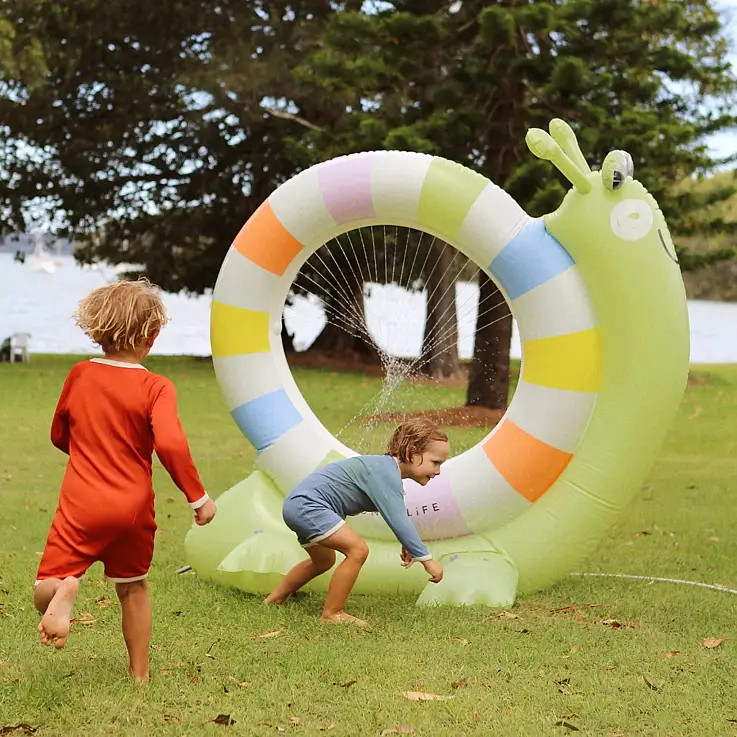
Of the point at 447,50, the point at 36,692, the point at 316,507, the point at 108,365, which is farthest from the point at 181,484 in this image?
the point at 447,50

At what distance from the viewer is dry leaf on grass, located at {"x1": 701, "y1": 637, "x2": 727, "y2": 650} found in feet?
15.1

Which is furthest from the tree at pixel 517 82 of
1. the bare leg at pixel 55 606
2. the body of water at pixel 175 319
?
the bare leg at pixel 55 606

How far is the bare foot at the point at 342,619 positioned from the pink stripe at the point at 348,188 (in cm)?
209

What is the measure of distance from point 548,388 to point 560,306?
1.33 ft

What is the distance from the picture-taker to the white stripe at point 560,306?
5434 mm

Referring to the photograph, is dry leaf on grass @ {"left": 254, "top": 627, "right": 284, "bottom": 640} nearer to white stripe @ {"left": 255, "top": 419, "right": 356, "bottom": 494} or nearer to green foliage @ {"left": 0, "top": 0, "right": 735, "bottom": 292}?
white stripe @ {"left": 255, "top": 419, "right": 356, "bottom": 494}

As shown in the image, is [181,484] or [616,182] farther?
[616,182]

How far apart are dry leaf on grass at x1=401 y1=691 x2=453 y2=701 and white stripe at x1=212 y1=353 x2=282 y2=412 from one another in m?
2.36

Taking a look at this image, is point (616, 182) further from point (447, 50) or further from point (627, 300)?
point (447, 50)

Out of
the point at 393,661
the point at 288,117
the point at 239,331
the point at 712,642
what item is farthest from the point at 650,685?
the point at 288,117

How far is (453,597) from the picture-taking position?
5.17 metres

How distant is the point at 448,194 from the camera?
5609mm

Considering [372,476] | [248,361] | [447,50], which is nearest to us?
[372,476]

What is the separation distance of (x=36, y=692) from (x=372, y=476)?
5.39 feet
